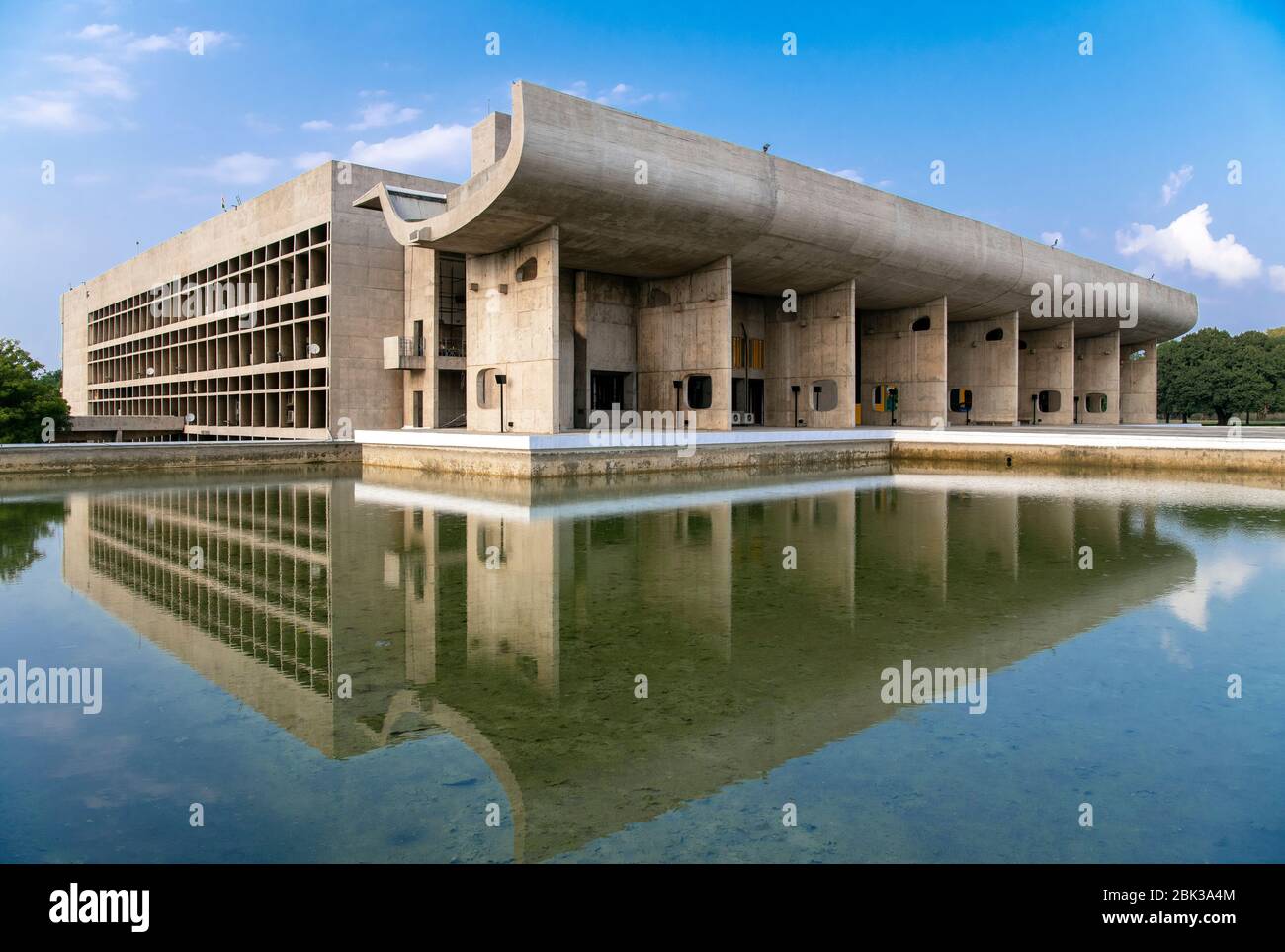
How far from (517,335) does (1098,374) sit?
41132mm

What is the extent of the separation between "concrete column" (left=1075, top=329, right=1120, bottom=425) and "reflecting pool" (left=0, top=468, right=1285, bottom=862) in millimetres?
45132

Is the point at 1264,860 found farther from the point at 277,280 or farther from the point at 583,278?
the point at 277,280

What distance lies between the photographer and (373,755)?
4680 mm

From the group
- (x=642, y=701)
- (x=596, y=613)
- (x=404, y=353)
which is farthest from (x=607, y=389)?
(x=642, y=701)

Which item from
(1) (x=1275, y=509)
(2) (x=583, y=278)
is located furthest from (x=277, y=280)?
(1) (x=1275, y=509)

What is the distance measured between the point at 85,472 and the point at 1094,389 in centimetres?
5205

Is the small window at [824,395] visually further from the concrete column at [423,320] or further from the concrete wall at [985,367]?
the concrete column at [423,320]

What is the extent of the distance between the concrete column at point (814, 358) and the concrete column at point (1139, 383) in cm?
3168

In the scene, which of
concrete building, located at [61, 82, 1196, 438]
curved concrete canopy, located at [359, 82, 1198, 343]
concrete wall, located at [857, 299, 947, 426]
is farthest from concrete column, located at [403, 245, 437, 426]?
concrete wall, located at [857, 299, 947, 426]

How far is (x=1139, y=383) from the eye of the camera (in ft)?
189

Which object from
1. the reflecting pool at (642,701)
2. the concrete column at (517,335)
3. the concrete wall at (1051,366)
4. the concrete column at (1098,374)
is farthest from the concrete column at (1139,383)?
the reflecting pool at (642,701)

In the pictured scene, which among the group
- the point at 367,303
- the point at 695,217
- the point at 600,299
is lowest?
the point at 600,299

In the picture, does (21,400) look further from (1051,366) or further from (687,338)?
(1051,366)
